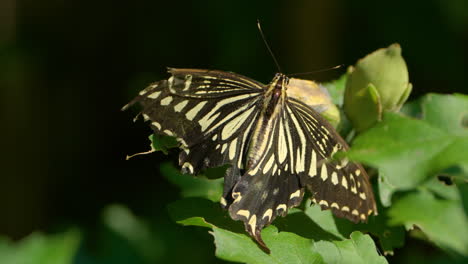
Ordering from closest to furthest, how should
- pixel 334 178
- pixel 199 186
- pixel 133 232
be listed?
pixel 334 178 → pixel 199 186 → pixel 133 232

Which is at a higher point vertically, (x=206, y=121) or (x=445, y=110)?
(x=445, y=110)

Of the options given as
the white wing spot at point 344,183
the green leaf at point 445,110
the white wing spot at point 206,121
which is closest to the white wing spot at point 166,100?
the white wing spot at point 206,121

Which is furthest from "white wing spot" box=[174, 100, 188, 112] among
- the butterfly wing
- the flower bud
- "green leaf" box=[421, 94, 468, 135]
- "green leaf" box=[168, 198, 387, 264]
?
"green leaf" box=[421, 94, 468, 135]

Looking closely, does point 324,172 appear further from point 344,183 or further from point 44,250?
point 44,250

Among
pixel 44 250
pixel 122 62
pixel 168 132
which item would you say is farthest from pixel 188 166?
pixel 122 62

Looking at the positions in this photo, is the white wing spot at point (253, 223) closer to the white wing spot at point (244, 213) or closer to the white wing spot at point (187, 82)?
the white wing spot at point (244, 213)

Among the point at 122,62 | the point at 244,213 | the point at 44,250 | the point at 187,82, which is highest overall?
the point at 187,82
